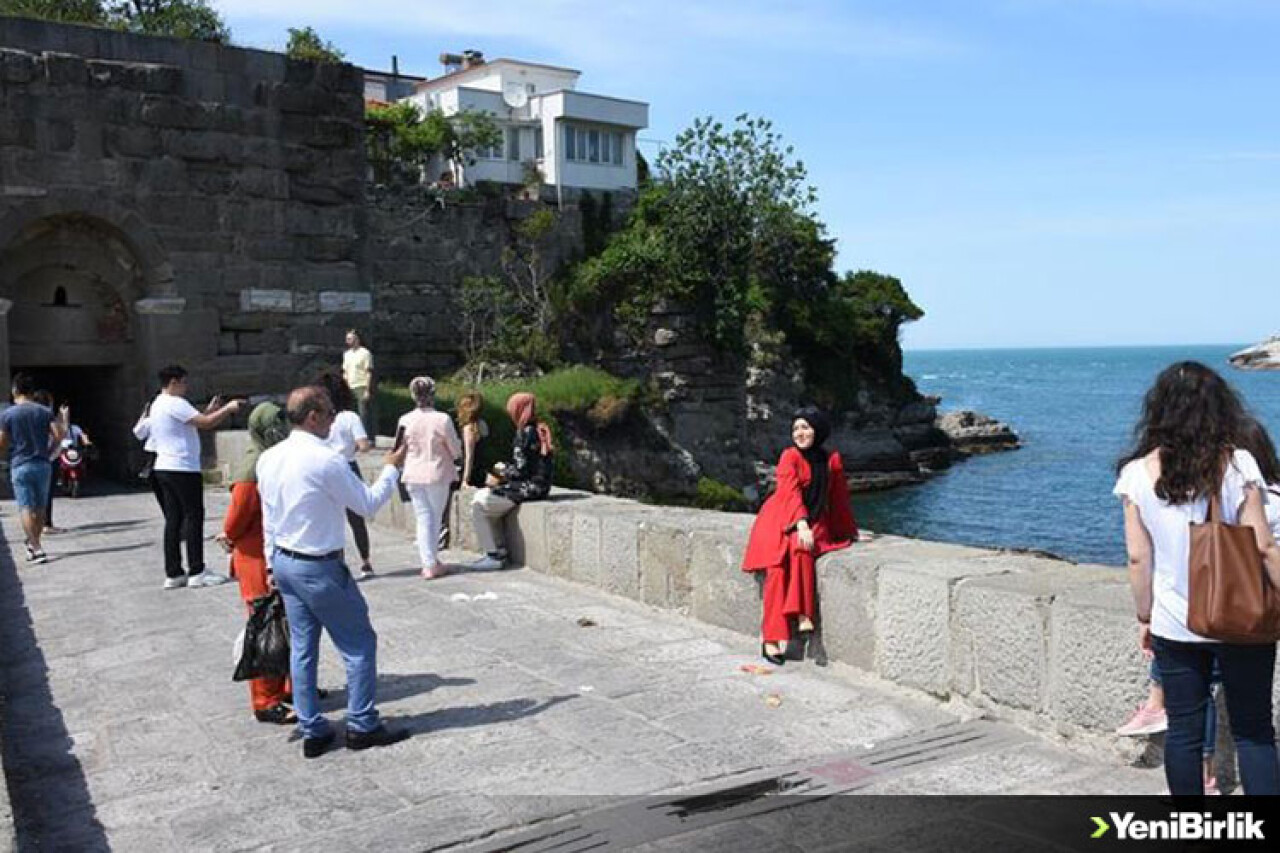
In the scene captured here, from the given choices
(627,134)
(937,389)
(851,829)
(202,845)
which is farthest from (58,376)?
(937,389)

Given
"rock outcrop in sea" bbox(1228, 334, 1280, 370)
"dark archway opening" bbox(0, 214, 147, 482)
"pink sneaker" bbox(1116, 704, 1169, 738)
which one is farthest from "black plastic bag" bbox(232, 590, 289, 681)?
"rock outcrop in sea" bbox(1228, 334, 1280, 370)

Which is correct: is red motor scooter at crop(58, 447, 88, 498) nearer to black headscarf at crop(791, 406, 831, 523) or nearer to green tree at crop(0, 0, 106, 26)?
black headscarf at crop(791, 406, 831, 523)

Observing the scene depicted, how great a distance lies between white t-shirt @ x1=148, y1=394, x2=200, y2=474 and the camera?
866 cm

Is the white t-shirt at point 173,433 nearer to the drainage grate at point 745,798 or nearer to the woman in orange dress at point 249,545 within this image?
the woman in orange dress at point 249,545

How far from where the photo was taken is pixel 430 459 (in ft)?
30.4

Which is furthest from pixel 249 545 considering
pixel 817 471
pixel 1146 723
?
pixel 1146 723

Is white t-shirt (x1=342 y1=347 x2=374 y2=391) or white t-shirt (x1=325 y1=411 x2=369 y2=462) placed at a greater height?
white t-shirt (x1=342 y1=347 x2=374 y2=391)

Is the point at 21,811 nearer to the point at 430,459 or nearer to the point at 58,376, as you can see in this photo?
the point at 430,459

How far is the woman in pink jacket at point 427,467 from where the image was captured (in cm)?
914

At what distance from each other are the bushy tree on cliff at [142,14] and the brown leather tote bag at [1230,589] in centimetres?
3206

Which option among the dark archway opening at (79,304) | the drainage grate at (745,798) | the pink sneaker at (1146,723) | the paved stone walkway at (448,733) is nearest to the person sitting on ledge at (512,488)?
the paved stone walkway at (448,733)

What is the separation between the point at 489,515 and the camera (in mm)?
9508

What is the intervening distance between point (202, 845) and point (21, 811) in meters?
0.91

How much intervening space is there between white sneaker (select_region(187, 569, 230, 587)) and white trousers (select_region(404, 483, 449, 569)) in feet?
4.94
